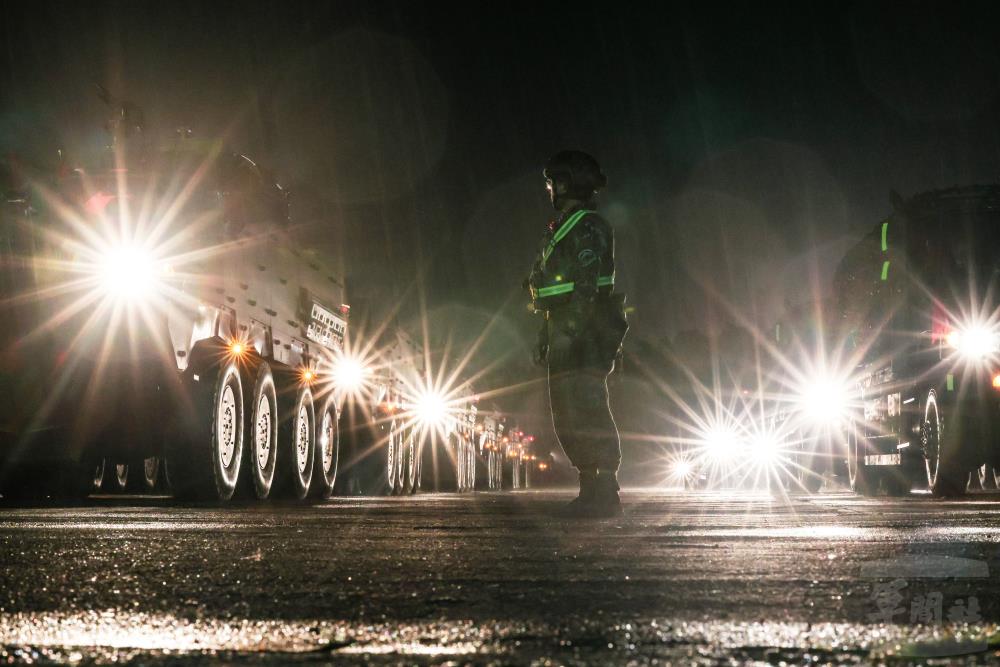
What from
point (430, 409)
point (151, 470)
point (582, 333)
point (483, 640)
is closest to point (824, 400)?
point (430, 409)

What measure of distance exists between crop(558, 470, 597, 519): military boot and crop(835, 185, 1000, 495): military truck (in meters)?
8.25

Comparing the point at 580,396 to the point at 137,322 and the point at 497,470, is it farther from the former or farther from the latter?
the point at 497,470

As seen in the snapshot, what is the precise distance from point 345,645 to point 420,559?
1594mm

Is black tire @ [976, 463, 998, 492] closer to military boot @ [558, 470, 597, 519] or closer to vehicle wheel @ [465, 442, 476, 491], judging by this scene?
vehicle wheel @ [465, 442, 476, 491]

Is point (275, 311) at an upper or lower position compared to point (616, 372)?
upper

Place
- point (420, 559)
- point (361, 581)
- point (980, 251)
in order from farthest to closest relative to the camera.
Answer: point (980, 251)
point (420, 559)
point (361, 581)

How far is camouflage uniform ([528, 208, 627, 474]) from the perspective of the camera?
6973 mm

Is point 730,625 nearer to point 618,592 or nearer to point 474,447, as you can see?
point 618,592

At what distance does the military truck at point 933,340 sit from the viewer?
544 inches

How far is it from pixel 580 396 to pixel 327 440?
824cm

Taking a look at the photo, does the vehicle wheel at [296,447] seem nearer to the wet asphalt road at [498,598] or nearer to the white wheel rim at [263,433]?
the white wheel rim at [263,433]

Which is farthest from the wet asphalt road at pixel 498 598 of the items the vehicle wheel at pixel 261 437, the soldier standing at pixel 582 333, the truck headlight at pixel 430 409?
the truck headlight at pixel 430 409

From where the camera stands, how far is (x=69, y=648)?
1.83 m

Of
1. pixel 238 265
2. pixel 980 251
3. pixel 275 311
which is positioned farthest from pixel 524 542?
pixel 980 251
